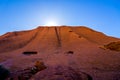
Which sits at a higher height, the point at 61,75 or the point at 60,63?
the point at 61,75

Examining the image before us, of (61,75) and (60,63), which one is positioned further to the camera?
(60,63)

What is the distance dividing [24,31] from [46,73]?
3787cm

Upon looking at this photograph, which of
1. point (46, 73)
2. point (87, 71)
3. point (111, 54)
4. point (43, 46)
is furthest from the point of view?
point (43, 46)

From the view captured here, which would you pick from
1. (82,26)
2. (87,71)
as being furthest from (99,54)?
(82,26)

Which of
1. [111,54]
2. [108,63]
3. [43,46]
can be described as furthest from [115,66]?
[43,46]

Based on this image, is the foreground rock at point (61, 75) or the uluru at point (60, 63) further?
the uluru at point (60, 63)

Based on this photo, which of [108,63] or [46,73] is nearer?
[46,73]

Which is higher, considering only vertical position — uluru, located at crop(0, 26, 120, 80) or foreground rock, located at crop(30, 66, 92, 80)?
foreground rock, located at crop(30, 66, 92, 80)

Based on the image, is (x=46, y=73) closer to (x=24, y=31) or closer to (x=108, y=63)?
(x=108, y=63)

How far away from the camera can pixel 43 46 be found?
39812mm

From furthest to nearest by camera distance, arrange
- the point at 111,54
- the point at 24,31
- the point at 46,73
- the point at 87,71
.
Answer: the point at 24,31 → the point at 111,54 → the point at 87,71 → the point at 46,73

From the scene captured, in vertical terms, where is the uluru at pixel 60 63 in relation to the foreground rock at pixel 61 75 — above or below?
below

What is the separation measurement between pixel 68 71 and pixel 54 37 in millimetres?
27487

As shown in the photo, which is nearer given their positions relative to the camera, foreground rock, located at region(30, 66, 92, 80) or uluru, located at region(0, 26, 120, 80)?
foreground rock, located at region(30, 66, 92, 80)
